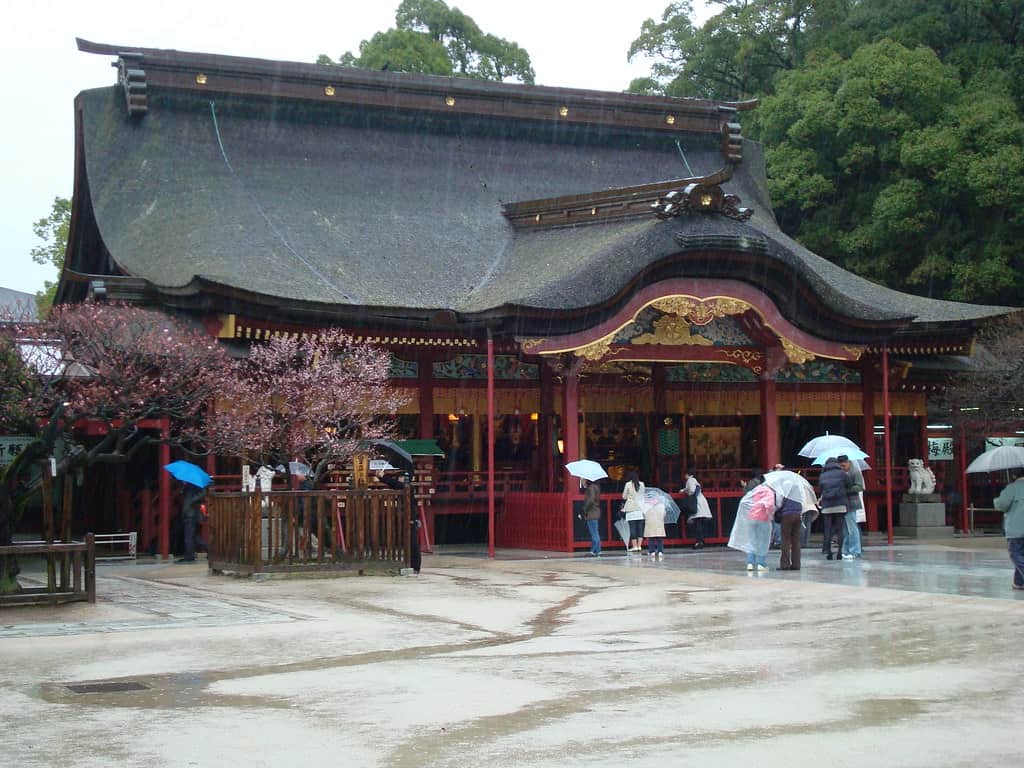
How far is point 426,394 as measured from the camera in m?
26.3

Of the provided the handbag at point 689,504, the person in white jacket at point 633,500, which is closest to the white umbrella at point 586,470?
the person in white jacket at point 633,500

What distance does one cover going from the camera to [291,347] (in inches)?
914

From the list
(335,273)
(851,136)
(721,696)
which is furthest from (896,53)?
(721,696)

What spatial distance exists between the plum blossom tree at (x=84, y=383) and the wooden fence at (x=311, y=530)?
1.57 m

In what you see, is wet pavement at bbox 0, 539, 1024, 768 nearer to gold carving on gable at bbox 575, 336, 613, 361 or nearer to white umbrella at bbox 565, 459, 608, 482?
white umbrella at bbox 565, 459, 608, 482

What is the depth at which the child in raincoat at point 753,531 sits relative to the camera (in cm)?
1902

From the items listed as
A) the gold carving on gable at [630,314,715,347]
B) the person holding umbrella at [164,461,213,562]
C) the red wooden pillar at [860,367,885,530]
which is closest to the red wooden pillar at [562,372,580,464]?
the gold carving on gable at [630,314,715,347]

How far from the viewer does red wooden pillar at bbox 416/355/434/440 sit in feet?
85.6

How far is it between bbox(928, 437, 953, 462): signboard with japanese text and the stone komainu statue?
77.0 inches

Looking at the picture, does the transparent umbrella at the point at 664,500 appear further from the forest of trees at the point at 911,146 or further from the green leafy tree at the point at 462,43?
the green leafy tree at the point at 462,43

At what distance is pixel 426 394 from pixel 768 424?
6479 millimetres

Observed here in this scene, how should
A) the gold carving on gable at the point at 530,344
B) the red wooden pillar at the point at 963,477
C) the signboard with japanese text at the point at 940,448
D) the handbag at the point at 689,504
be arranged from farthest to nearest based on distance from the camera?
the signboard with japanese text at the point at 940,448, the red wooden pillar at the point at 963,477, the handbag at the point at 689,504, the gold carving on gable at the point at 530,344

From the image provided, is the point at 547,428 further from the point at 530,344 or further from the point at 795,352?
the point at 795,352

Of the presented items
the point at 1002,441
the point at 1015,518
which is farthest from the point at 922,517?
the point at 1015,518
